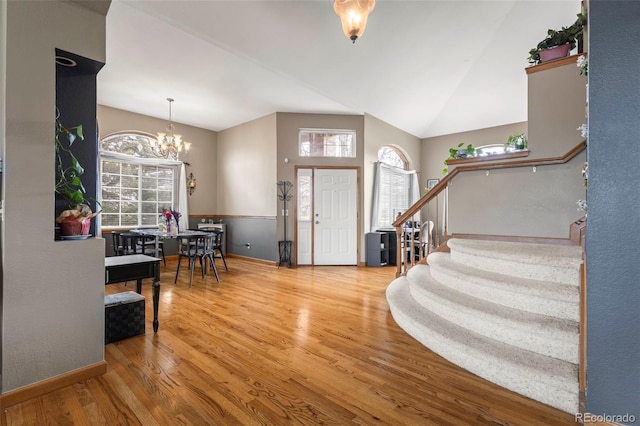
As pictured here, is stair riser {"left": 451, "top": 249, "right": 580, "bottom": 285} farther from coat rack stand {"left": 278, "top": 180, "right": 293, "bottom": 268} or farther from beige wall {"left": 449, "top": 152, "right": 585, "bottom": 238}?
coat rack stand {"left": 278, "top": 180, "right": 293, "bottom": 268}

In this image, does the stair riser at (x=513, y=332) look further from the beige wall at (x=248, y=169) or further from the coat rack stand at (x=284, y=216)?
the beige wall at (x=248, y=169)

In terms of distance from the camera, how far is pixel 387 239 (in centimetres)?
664

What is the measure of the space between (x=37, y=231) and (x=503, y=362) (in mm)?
3050

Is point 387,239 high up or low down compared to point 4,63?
down

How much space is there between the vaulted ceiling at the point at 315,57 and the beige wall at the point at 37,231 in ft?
5.97

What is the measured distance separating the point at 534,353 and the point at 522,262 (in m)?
0.81

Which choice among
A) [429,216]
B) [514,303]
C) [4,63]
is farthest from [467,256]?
[429,216]

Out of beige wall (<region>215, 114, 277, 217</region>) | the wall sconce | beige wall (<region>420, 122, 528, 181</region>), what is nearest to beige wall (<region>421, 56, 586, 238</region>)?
beige wall (<region>215, 114, 277, 217</region>)

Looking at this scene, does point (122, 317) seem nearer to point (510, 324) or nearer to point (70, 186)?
point (70, 186)

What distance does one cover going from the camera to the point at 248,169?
710cm

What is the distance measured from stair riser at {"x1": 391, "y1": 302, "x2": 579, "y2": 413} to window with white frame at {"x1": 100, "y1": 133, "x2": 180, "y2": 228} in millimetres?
6418

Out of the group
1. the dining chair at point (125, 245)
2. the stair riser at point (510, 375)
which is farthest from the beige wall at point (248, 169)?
the stair riser at point (510, 375)

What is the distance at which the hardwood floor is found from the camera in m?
1.70

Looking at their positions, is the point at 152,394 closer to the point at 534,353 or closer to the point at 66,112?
the point at 66,112
